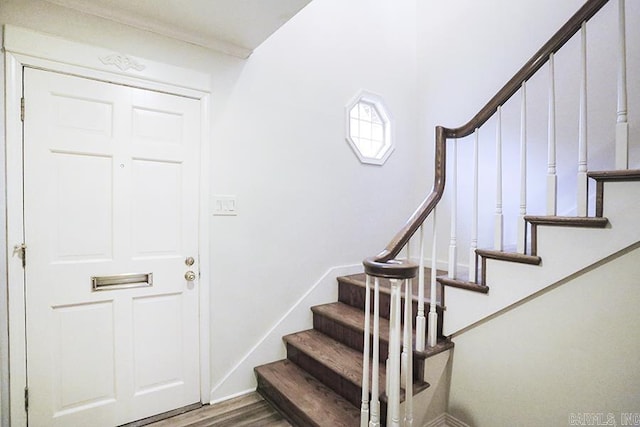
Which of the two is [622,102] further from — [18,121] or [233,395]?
[18,121]

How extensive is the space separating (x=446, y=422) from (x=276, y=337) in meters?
1.25

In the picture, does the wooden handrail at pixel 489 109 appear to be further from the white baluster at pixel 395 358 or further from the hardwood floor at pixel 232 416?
the hardwood floor at pixel 232 416

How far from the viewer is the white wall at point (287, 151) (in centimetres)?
211

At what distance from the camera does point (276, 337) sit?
7.77ft

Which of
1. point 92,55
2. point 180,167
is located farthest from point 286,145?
point 92,55

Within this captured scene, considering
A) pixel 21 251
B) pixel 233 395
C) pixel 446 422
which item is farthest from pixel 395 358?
pixel 21 251

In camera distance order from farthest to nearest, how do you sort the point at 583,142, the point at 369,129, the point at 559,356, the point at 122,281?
1. the point at 369,129
2. the point at 122,281
3. the point at 559,356
4. the point at 583,142

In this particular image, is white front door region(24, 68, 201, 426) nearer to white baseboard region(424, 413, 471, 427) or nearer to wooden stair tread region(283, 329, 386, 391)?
wooden stair tread region(283, 329, 386, 391)

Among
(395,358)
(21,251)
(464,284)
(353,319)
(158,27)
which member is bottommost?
(353,319)

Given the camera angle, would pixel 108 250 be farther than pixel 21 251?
Yes

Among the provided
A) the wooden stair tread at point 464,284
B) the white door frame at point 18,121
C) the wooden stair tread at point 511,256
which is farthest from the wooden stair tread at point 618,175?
the white door frame at point 18,121

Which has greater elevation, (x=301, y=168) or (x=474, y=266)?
(x=301, y=168)

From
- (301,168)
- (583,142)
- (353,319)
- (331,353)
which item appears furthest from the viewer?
(301,168)

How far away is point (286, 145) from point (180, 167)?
0.80m
